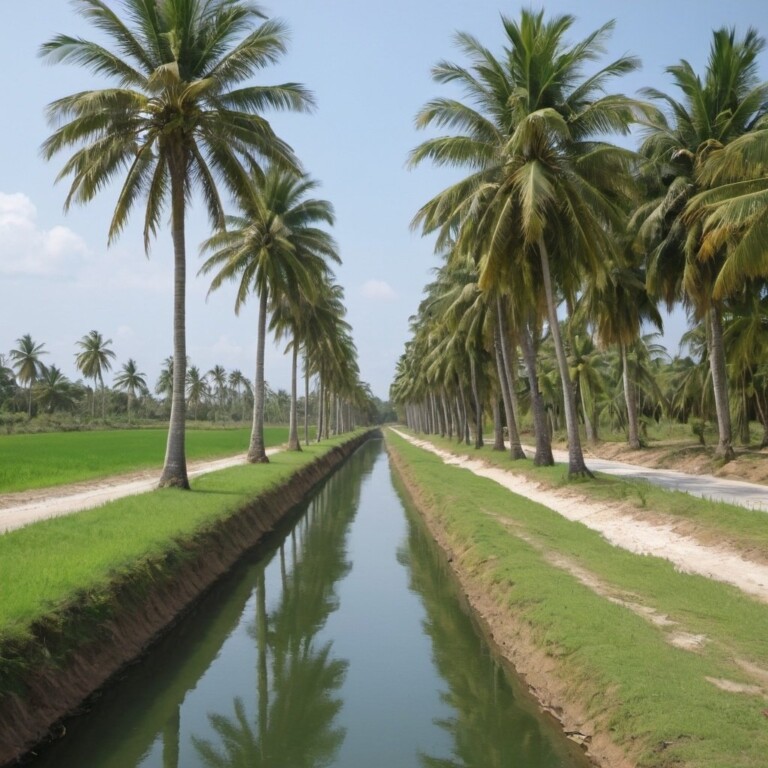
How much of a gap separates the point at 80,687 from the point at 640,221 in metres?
24.1

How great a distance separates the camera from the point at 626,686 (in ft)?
21.6

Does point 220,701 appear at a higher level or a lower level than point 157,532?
lower

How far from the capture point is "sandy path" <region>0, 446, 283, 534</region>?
48.5 feet

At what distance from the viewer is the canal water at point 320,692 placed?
23.6ft

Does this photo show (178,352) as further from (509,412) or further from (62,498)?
(509,412)

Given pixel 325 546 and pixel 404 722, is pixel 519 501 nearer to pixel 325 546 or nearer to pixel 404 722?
pixel 325 546

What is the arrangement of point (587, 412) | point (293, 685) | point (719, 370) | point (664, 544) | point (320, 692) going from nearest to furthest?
point (320, 692)
point (293, 685)
point (664, 544)
point (719, 370)
point (587, 412)

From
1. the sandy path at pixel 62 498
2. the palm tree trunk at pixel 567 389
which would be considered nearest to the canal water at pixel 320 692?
the sandy path at pixel 62 498

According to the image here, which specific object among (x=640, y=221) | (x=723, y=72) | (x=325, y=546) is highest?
(x=723, y=72)

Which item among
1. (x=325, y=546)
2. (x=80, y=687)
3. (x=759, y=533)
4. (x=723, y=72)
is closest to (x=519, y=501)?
(x=325, y=546)

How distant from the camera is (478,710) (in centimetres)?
827

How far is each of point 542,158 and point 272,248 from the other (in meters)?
12.5

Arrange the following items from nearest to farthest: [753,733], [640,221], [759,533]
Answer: [753,733] < [759,533] < [640,221]

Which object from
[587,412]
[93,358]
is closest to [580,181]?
[587,412]
